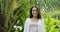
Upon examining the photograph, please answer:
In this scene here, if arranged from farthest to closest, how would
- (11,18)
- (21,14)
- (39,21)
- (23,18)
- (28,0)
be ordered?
(23,18)
(21,14)
(11,18)
(28,0)
(39,21)

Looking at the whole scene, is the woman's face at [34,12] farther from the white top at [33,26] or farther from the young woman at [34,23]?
the white top at [33,26]

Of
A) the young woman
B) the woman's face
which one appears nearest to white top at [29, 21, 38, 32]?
the young woman

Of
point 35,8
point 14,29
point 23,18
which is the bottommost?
point 14,29

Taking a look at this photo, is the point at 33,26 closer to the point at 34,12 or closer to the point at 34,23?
the point at 34,23

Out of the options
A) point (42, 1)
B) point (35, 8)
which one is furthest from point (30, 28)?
point (42, 1)

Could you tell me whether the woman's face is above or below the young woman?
above

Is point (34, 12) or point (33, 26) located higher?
point (34, 12)

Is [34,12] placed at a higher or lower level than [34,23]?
higher

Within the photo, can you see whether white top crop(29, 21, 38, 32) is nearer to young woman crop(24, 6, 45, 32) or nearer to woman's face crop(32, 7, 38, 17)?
young woman crop(24, 6, 45, 32)

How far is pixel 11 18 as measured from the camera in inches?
233

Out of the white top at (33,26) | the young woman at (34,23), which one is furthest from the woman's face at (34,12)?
the white top at (33,26)

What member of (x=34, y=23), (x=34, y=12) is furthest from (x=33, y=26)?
(x=34, y=12)

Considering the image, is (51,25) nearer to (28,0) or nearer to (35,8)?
(28,0)

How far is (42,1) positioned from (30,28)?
1636 millimetres
